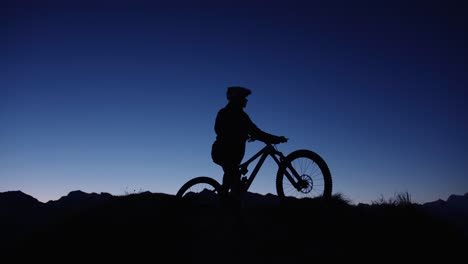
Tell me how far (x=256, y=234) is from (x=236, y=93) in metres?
3.17

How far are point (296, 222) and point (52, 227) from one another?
766cm

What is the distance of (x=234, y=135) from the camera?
771cm

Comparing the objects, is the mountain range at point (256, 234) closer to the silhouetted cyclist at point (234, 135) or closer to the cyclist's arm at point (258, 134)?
the silhouetted cyclist at point (234, 135)

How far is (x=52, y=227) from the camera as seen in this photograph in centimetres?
1071

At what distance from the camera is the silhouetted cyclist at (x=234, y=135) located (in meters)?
7.69

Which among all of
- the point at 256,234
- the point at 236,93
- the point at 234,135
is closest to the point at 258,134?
the point at 234,135

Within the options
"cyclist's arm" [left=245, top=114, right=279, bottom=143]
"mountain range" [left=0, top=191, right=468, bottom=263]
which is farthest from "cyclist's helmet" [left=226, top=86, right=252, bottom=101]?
"mountain range" [left=0, top=191, right=468, bottom=263]

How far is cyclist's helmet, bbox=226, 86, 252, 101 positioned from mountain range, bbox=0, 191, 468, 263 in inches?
103

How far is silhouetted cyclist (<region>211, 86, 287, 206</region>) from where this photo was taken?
769cm

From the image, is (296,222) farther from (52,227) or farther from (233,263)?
(52,227)

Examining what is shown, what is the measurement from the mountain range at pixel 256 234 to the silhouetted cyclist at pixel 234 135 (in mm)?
855

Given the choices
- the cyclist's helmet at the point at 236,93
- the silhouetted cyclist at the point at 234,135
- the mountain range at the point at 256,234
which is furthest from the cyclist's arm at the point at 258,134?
the mountain range at the point at 256,234

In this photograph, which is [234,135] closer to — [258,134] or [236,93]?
[258,134]

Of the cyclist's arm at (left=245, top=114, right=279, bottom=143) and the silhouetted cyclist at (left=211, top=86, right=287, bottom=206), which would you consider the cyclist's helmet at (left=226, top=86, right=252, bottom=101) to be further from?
the cyclist's arm at (left=245, top=114, right=279, bottom=143)
